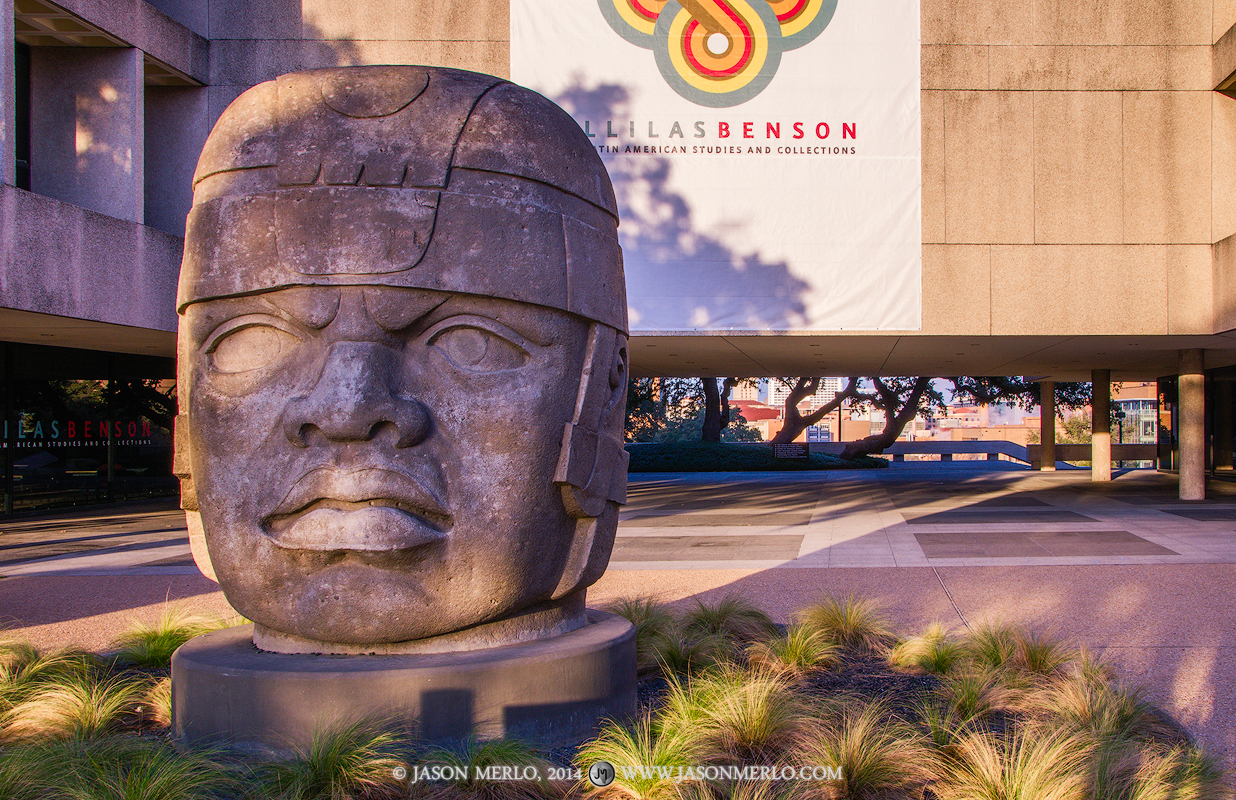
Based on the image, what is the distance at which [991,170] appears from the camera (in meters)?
14.0

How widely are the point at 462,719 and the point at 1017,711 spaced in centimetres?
290

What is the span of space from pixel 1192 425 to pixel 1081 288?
4831 mm

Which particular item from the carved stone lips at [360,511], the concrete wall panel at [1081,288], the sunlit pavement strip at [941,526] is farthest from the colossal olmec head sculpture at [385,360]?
the concrete wall panel at [1081,288]

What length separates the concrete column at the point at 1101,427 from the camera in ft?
74.6

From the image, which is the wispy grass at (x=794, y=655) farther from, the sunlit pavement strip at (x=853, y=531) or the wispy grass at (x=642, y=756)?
the sunlit pavement strip at (x=853, y=531)

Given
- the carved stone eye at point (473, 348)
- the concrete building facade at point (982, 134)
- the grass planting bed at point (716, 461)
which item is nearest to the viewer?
the carved stone eye at point (473, 348)

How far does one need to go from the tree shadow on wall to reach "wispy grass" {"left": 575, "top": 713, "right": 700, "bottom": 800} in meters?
10.9

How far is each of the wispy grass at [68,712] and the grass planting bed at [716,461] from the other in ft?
87.3

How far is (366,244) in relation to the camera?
12.7ft

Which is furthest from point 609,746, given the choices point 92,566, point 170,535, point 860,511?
point 860,511

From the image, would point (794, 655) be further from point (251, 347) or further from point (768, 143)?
Result: point (768, 143)

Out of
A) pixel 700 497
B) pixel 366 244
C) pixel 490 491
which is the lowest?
pixel 700 497

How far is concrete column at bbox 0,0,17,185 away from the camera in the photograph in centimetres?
1075

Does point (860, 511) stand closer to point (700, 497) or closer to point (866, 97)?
point (700, 497)
